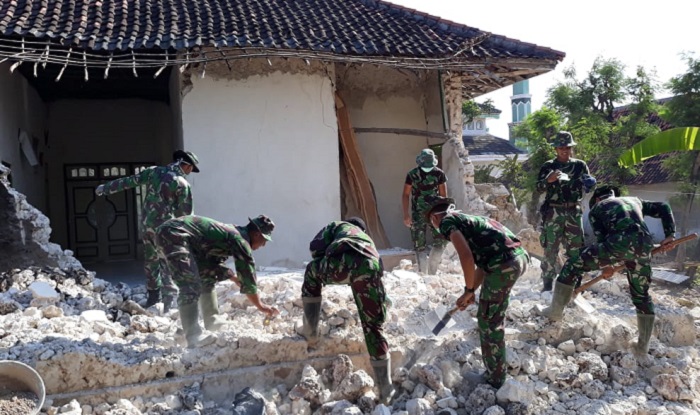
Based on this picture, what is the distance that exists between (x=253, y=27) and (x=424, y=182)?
3.52 meters

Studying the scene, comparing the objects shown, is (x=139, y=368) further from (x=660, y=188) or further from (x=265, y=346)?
(x=660, y=188)

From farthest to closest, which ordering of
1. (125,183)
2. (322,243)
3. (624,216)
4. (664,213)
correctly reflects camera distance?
(125,183) → (664,213) → (624,216) → (322,243)

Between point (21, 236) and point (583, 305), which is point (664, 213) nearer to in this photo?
point (583, 305)

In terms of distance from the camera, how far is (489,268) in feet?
13.8

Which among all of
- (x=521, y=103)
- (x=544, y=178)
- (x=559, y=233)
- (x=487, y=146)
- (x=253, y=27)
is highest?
(x=521, y=103)

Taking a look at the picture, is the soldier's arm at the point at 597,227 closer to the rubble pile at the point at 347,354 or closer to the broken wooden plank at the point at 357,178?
the rubble pile at the point at 347,354

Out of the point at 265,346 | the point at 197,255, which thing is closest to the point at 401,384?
the point at 265,346

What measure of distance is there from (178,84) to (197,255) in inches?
177

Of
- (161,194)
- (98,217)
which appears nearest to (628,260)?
(161,194)

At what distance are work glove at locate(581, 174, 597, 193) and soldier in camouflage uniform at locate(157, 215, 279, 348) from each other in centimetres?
330

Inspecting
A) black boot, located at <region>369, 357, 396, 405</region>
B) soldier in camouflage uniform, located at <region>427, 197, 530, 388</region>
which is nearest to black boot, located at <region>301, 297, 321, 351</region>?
black boot, located at <region>369, 357, 396, 405</region>

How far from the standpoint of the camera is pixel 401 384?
4.52m

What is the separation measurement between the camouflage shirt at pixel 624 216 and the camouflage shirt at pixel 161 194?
3906 mm

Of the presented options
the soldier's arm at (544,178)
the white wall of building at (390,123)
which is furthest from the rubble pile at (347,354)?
the white wall of building at (390,123)
